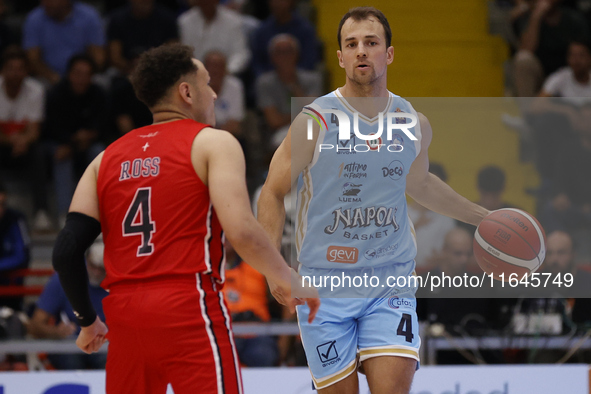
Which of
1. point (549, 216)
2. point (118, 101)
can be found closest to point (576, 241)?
point (549, 216)

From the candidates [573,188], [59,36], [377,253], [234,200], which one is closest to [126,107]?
[59,36]

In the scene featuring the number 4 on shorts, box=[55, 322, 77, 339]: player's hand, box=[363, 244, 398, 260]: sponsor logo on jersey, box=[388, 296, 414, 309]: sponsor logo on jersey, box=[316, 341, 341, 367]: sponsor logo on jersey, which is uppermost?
box=[363, 244, 398, 260]: sponsor logo on jersey

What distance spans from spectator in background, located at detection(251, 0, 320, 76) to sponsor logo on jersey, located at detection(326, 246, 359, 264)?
17.6ft

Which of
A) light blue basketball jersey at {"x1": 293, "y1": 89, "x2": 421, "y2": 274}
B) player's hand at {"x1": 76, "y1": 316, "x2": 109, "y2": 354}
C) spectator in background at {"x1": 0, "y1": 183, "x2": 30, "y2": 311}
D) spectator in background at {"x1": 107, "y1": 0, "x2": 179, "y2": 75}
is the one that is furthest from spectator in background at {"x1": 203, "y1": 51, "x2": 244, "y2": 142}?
A: player's hand at {"x1": 76, "y1": 316, "x2": 109, "y2": 354}

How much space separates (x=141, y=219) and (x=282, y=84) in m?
5.55

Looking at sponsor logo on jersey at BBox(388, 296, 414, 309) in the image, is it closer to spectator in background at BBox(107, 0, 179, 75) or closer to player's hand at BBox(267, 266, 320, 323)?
player's hand at BBox(267, 266, 320, 323)

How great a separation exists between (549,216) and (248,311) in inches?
110

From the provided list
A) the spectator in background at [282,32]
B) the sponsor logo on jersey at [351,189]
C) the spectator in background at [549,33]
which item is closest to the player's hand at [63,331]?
the sponsor logo on jersey at [351,189]

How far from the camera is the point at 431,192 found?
14.4ft

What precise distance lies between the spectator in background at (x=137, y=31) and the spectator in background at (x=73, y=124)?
65 cm

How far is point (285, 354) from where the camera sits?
20.8 feet

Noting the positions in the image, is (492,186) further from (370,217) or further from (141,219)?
(141,219)

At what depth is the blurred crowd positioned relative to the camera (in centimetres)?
635

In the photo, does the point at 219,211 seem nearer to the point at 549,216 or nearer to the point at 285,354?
the point at 285,354
